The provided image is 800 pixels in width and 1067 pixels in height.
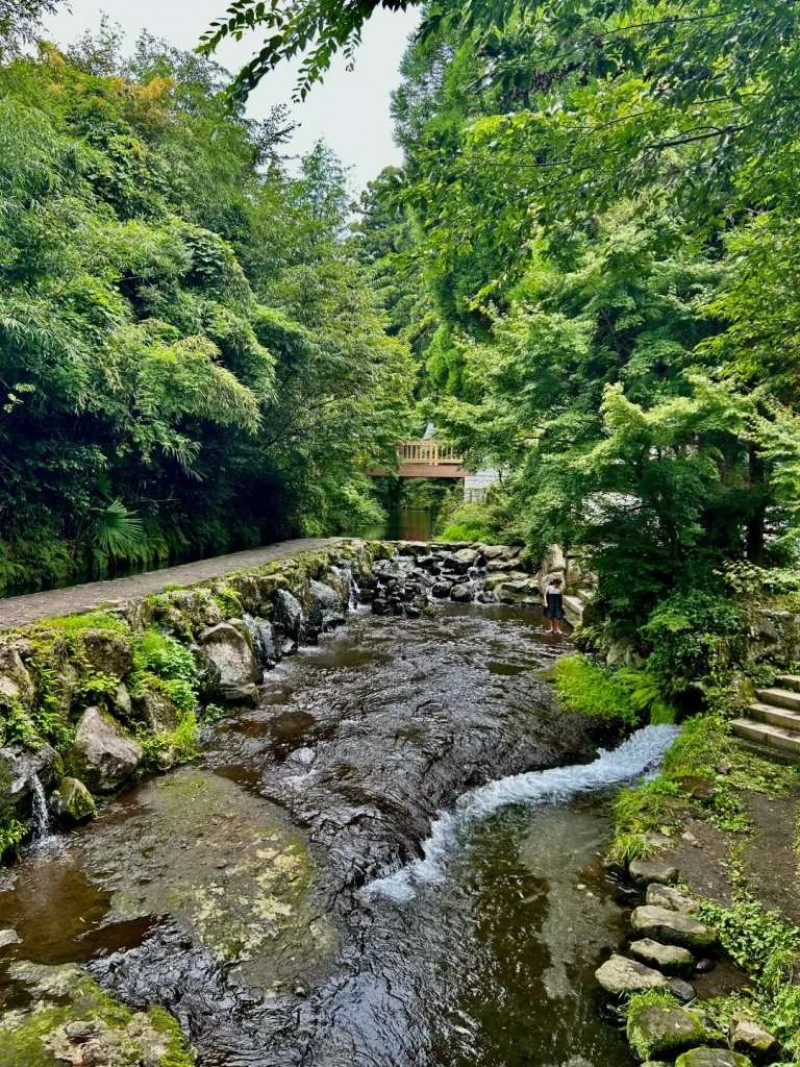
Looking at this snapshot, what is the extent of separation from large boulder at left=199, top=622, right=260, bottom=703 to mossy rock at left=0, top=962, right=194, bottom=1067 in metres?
3.95

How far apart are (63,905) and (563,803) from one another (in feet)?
12.8

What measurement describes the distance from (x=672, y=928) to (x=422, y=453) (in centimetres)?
2313

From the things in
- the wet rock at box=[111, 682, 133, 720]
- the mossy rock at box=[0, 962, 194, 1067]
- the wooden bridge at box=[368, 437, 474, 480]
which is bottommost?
the mossy rock at box=[0, 962, 194, 1067]

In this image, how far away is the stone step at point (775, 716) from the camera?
5887 millimetres

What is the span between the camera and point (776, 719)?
6016 millimetres

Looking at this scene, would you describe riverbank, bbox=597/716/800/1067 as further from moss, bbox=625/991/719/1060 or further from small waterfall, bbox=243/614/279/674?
small waterfall, bbox=243/614/279/674

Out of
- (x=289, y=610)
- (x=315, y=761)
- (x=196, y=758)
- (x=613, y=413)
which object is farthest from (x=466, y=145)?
(x=289, y=610)

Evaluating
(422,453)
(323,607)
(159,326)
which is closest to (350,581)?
(323,607)

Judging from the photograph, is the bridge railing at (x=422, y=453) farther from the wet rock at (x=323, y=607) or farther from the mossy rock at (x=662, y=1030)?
the mossy rock at (x=662, y=1030)

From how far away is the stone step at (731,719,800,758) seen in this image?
5.65m

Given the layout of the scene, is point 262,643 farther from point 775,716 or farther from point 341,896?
point 775,716

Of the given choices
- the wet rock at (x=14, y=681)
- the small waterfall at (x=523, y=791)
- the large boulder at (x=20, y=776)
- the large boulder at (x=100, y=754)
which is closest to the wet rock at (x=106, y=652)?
the large boulder at (x=100, y=754)

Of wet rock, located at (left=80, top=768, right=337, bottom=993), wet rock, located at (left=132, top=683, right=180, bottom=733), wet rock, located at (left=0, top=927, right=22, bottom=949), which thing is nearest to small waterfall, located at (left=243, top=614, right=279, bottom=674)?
wet rock, located at (left=132, top=683, right=180, bottom=733)

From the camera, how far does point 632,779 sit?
228 inches
